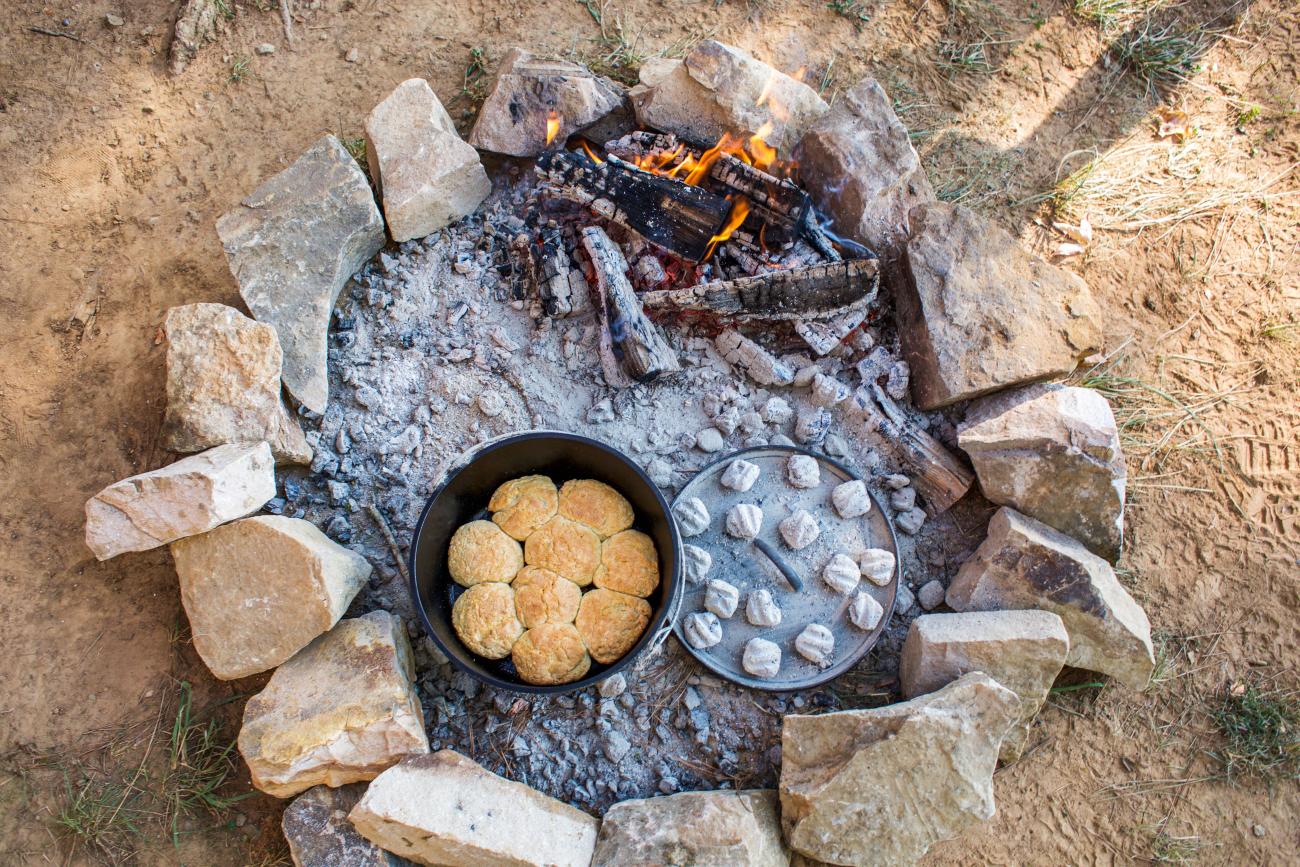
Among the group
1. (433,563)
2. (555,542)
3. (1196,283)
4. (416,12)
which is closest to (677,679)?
(555,542)

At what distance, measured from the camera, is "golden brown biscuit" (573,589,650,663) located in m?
2.95

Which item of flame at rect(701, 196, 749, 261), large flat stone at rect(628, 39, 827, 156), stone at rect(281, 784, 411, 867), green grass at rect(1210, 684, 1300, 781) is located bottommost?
green grass at rect(1210, 684, 1300, 781)

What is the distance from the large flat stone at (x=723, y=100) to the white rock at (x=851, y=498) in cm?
164

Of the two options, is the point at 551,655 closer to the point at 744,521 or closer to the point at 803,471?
the point at 744,521

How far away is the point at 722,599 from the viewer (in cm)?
314

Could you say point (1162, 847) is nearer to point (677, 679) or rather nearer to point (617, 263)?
point (677, 679)

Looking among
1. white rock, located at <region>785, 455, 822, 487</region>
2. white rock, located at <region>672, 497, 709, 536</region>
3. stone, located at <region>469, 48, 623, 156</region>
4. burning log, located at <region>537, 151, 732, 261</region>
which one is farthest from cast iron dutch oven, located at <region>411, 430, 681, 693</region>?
stone, located at <region>469, 48, 623, 156</region>

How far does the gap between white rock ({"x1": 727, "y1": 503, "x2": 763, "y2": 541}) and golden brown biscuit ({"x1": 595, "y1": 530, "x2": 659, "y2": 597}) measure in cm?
35

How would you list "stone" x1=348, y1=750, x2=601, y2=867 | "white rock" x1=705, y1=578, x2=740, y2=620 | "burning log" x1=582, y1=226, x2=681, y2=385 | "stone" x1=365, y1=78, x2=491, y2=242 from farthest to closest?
"stone" x1=365, y1=78, x2=491, y2=242
"burning log" x1=582, y1=226, x2=681, y2=385
"white rock" x1=705, y1=578, x2=740, y2=620
"stone" x1=348, y1=750, x2=601, y2=867

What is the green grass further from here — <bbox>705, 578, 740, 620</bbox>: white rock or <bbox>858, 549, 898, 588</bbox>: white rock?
<bbox>705, 578, 740, 620</bbox>: white rock

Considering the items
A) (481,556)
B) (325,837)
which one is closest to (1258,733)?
(481,556)

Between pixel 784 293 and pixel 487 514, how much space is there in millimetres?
1530

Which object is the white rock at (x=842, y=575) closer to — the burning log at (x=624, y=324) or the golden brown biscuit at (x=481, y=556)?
the burning log at (x=624, y=324)

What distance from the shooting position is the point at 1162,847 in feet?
10.3
